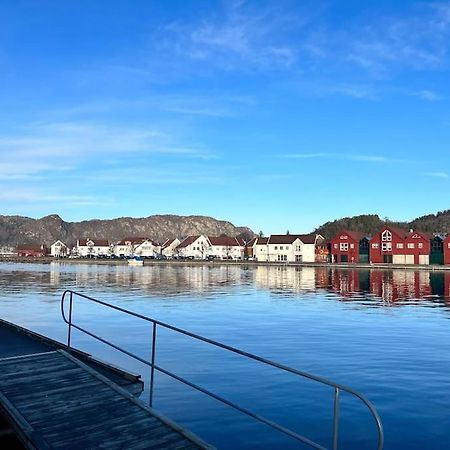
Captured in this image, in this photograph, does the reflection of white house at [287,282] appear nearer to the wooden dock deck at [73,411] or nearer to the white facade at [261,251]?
the wooden dock deck at [73,411]

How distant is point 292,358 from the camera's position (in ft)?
75.0

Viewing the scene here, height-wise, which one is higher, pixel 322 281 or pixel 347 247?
pixel 347 247

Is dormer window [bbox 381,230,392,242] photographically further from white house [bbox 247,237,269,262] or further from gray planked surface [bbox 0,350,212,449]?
gray planked surface [bbox 0,350,212,449]

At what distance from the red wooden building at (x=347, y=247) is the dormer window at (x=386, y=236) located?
9.44m

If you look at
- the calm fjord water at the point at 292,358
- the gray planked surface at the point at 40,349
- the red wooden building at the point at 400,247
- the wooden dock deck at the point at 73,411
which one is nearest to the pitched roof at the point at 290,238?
the red wooden building at the point at 400,247

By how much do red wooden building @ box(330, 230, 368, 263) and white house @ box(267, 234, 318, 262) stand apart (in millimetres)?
16665

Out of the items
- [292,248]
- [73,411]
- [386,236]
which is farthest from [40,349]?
[292,248]

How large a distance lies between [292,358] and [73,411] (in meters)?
15.7

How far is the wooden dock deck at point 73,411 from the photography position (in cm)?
742

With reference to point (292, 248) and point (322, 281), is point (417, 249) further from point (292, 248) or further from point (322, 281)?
point (322, 281)

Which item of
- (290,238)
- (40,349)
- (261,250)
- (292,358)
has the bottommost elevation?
(292,358)

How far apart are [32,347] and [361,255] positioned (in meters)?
137

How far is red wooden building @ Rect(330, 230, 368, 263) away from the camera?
14250 cm

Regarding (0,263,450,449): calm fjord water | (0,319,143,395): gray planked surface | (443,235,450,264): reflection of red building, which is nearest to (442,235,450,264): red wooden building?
(443,235,450,264): reflection of red building
